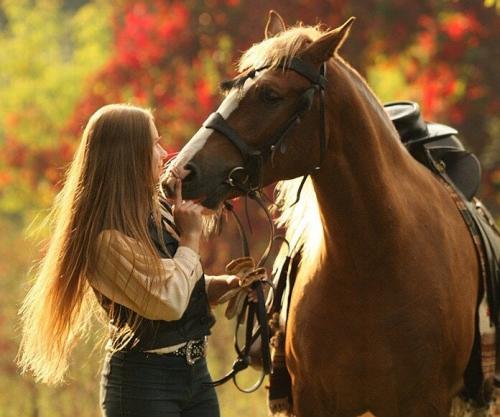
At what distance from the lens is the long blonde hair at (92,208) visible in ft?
11.2

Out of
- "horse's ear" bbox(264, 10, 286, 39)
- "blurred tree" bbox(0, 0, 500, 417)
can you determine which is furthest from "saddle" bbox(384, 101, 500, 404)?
"blurred tree" bbox(0, 0, 500, 417)

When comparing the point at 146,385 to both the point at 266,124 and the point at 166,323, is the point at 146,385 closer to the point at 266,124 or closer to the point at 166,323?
the point at 166,323

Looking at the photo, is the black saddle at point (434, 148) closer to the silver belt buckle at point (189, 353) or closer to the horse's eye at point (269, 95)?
the horse's eye at point (269, 95)

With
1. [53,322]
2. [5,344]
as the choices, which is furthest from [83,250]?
[5,344]

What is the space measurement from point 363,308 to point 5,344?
5.38 meters

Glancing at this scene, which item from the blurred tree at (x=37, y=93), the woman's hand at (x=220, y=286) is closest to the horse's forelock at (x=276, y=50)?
the woman's hand at (x=220, y=286)

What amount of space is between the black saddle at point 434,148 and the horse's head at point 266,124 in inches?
43.9

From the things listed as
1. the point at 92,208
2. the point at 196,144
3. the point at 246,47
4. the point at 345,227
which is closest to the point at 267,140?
the point at 196,144

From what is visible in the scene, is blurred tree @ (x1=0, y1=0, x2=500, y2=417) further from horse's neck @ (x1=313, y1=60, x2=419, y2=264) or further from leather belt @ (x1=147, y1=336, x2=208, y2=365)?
leather belt @ (x1=147, y1=336, x2=208, y2=365)

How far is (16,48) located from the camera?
23.2 m

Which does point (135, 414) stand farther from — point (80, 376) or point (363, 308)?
point (80, 376)

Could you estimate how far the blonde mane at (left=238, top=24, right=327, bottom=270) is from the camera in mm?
3682

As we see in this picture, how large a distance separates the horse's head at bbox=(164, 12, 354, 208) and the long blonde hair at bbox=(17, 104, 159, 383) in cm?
16

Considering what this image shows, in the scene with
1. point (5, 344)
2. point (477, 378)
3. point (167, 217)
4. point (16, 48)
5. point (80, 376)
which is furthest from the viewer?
point (16, 48)
